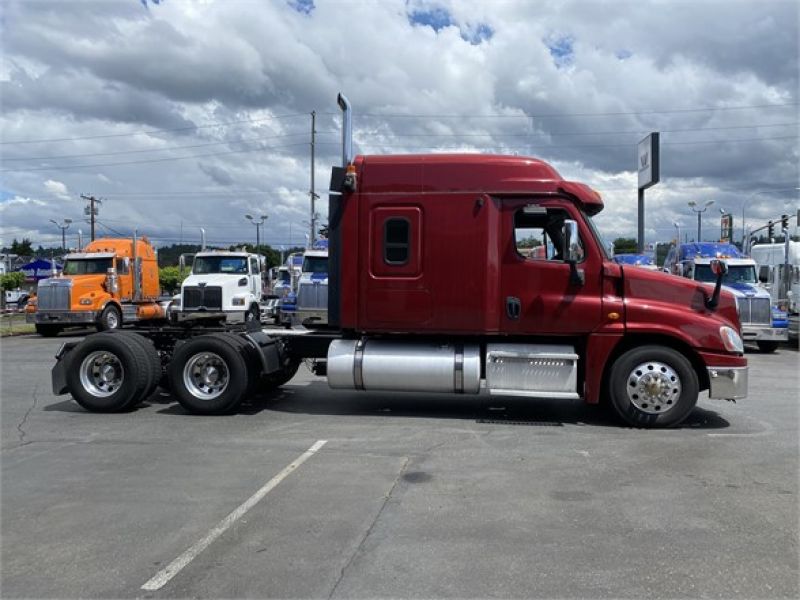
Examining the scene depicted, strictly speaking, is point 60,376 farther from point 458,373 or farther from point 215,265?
point 215,265

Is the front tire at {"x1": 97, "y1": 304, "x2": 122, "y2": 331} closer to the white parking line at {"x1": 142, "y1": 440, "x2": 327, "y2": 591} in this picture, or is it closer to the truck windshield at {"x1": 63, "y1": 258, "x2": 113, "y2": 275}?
the truck windshield at {"x1": 63, "y1": 258, "x2": 113, "y2": 275}

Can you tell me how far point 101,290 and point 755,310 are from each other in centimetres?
2058

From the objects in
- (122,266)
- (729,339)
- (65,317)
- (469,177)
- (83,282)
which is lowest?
(65,317)

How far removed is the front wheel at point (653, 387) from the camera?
303 inches

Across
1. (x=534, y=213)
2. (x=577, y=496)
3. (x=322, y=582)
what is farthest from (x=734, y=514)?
(x=534, y=213)

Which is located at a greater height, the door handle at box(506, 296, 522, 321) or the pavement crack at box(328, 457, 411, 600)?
the door handle at box(506, 296, 522, 321)

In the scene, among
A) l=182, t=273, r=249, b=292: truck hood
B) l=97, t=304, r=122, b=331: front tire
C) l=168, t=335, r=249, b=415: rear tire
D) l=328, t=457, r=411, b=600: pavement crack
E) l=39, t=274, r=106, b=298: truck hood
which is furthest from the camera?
l=97, t=304, r=122, b=331: front tire

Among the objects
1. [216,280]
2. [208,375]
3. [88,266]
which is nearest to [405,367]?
[208,375]

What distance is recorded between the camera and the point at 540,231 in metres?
8.30

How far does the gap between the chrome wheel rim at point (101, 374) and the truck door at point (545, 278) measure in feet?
16.8

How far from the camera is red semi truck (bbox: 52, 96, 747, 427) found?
777 cm

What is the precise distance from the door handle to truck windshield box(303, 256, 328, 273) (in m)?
13.8

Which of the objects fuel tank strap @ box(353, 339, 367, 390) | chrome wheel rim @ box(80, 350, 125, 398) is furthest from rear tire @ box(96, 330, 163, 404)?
fuel tank strap @ box(353, 339, 367, 390)

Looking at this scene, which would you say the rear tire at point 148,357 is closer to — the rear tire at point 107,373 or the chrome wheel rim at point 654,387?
the rear tire at point 107,373
